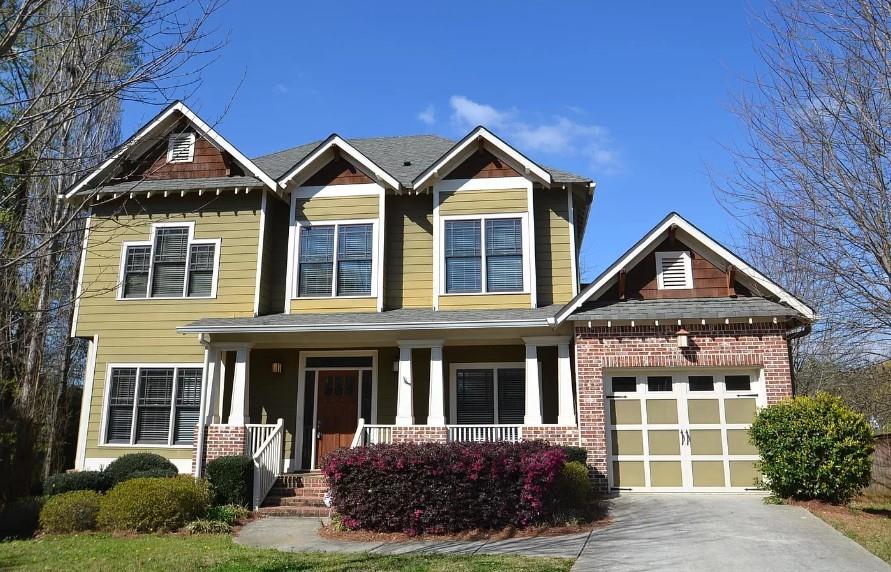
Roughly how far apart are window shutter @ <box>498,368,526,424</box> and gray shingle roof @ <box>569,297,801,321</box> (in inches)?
104

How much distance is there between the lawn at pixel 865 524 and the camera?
342 inches

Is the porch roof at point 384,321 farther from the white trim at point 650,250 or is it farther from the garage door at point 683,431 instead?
the garage door at point 683,431

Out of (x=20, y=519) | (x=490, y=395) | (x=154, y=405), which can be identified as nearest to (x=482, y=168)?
(x=490, y=395)

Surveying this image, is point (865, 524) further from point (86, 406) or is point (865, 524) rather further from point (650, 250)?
point (86, 406)

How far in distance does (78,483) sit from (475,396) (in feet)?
26.7

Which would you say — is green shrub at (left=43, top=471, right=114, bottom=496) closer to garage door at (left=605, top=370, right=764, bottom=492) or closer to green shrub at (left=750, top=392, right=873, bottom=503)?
garage door at (left=605, top=370, right=764, bottom=492)

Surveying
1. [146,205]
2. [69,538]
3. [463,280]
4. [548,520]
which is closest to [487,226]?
[463,280]

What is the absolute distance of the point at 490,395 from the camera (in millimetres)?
15242

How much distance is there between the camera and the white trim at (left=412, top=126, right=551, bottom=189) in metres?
15.2

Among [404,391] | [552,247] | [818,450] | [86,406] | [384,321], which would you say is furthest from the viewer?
[552,247]

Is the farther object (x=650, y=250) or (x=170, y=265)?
(x=170, y=265)

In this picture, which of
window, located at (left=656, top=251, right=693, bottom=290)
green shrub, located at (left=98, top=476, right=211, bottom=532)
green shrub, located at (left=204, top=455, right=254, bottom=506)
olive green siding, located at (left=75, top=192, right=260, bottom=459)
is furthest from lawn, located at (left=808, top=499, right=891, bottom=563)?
olive green siding, located at (left=75, top=192, right=260, bottom=459)

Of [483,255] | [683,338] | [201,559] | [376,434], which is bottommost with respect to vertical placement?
[201,559]

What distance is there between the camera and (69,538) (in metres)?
11.1
